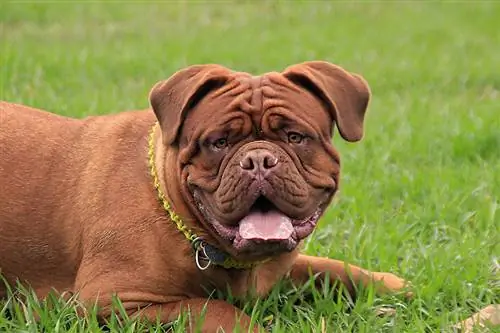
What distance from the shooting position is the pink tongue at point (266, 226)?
4.12 m

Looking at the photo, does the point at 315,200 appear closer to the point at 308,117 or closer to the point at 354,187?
the point at 308,117

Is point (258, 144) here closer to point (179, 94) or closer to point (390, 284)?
point (179, 94)

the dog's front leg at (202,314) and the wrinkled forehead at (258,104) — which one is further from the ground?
the wrinkled forehead at (258,104)

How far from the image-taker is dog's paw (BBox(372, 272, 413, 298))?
190 inches

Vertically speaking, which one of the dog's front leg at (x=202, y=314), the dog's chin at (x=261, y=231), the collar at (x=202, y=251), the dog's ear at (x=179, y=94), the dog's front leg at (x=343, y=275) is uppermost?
the dog's ear at (x=179, y=94)

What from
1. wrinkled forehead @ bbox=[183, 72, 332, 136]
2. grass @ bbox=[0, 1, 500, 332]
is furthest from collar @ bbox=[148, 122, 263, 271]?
wrinkled forehead @ bbox=[183, 72, 332, 136]

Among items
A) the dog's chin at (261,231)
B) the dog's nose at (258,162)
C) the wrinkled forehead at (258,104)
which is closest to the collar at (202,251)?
the dog's chin at (261,231)

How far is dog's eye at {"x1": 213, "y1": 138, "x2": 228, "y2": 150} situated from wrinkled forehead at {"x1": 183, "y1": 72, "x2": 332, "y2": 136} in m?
0.07

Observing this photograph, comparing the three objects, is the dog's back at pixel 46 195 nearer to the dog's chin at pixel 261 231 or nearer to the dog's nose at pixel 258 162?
the dog's chin at pixel 261 231

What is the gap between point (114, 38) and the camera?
12.2 m

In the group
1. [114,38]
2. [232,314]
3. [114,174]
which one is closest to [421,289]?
[232,314]

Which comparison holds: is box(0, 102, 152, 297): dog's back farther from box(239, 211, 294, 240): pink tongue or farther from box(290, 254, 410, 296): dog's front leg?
box(290, 254, 410, 296): dog's front leg

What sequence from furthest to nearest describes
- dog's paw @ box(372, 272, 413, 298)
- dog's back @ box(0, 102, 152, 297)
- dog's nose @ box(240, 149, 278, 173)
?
1. dog's paw @ box(372, 272, 413, 298)
2. dog's back @ box(0, 102, 152, 297)
3. dog's nose @ box(240, 149, 278, 173)

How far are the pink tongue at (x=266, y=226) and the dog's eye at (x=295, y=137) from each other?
0.32 metres
